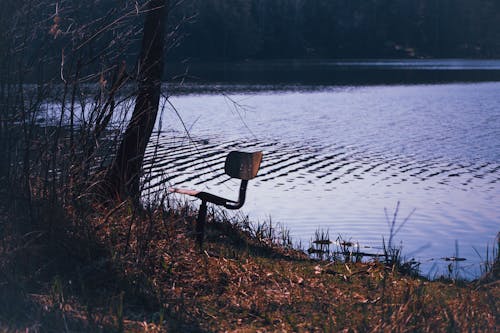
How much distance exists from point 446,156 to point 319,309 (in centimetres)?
1575

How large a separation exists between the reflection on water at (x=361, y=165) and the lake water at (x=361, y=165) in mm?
31

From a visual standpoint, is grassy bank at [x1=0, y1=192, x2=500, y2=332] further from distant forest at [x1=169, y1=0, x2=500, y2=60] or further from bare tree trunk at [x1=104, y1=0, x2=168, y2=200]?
distant forest at [x1=169, y1=0, x2=500, y2=60]

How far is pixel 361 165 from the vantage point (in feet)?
62.8

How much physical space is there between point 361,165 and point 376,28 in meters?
84.0

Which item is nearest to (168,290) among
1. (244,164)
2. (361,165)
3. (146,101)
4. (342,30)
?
(244,164)

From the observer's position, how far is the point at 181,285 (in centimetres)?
602

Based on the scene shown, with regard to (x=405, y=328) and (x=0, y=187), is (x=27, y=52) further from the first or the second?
(x=405, y=328)

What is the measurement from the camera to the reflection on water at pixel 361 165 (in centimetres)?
1255

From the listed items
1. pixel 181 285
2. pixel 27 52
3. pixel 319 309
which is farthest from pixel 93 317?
pixel 27 52

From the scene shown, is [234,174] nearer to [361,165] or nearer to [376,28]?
[361,165]

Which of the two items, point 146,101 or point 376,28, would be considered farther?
point 376,28

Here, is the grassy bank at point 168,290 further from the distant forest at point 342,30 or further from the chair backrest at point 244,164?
the distant forest at point 342,30

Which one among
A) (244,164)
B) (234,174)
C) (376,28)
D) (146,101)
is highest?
(376,28)

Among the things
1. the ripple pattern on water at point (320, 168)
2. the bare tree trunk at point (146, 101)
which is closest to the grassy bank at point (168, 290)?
the bare tree trunk at point (146, 101)
